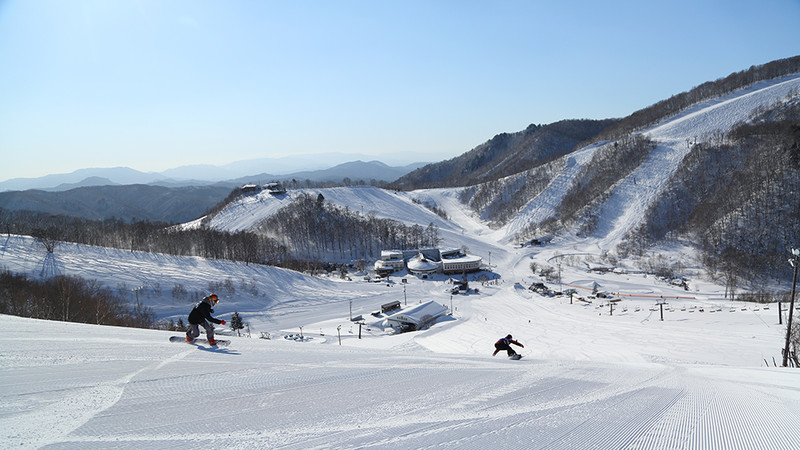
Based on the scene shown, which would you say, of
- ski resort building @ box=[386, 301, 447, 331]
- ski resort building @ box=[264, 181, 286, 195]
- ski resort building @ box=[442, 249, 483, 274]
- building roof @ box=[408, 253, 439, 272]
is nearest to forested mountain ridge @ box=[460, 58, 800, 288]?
ski resort building @ box=[442, 249, 483, 274]

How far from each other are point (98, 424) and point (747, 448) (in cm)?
713

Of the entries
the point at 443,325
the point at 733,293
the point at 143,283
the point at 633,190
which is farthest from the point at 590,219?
the point at 143,283

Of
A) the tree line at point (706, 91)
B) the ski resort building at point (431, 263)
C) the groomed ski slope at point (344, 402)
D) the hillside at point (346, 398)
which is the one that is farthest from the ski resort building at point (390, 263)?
the tree line at point (706, 91)

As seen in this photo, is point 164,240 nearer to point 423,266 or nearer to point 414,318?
point 423,266

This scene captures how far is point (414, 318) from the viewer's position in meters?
34.3

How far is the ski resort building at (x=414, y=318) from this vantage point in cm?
3388

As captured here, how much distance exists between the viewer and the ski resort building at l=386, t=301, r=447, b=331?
111 feet

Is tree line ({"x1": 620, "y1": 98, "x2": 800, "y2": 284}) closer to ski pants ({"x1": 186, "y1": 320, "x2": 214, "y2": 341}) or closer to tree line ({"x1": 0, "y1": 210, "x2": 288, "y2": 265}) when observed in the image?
ski pants ({"x1": 186, "y1": 320, "x2": 214, "y2": 341})

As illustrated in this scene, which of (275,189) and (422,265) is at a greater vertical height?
(275,189)

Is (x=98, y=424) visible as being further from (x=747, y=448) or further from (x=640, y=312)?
(x=640, y=312)

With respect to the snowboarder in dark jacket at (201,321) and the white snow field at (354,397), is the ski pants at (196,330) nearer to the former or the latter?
the snowboarder in dark jacket at (201,321)

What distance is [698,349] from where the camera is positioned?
19.3 m

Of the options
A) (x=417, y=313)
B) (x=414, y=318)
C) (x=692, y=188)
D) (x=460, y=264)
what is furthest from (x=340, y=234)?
(x=692, y=188)

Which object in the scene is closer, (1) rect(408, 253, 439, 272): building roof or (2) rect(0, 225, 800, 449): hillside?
(2) rect(0, 225, 800, 449): hillside
